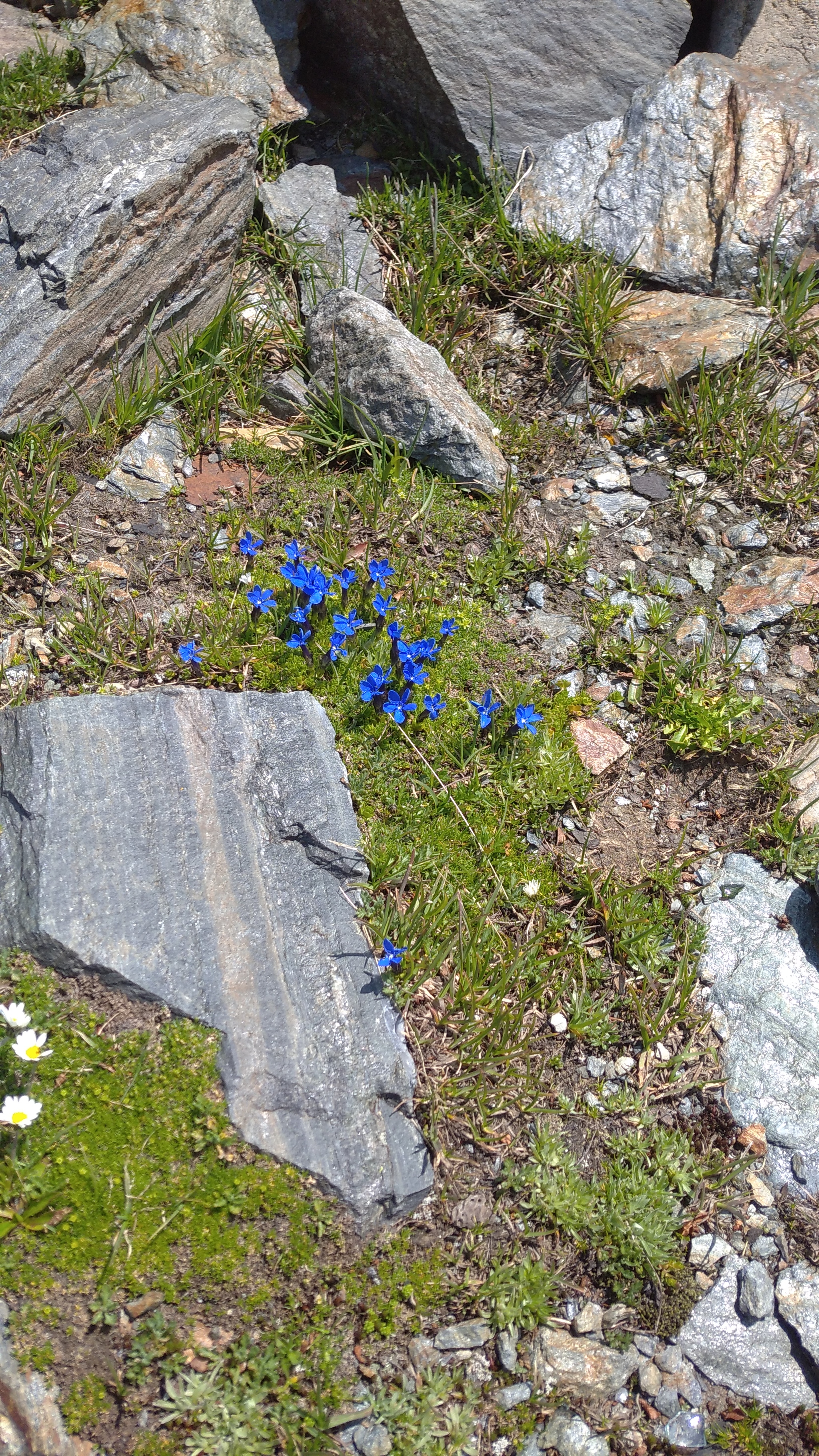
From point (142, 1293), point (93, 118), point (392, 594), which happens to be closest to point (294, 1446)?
point (142, 1293)

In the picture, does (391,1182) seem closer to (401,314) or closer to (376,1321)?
(376,1321)

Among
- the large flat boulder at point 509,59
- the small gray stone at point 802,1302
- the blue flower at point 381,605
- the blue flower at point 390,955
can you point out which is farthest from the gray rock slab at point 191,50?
the small gray stone at point 802,1302

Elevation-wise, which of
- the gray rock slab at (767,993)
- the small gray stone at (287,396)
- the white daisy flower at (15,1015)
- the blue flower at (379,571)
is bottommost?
the gray rock slab at (767,993)

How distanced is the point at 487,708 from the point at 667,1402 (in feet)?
7.72

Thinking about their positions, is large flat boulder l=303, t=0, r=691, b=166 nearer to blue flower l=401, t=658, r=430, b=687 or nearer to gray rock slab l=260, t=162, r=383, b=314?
gray rock slab l=260, t=162, r=383, b=314

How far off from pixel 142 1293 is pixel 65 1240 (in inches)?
9.9

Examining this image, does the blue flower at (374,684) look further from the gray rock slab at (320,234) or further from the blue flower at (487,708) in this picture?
the gray rock slab at (320,234)

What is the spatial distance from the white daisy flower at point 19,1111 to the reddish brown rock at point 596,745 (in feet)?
7.77

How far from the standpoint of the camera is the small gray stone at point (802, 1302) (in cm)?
308

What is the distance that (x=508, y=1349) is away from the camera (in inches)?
118

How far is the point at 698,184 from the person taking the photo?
19.1 feet

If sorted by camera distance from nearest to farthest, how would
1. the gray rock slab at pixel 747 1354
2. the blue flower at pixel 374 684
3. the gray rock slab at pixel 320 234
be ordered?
the gray rock slab at pixel 747 1354, the blue flower at pixel 374 684, the gray rock slab at pixel 320 234

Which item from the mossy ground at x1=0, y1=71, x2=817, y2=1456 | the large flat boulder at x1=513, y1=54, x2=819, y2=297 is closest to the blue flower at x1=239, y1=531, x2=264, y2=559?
the mossy ground at x1=0, y1=71, x2=817, y2=1456

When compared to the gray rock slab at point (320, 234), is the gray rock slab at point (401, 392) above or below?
below
